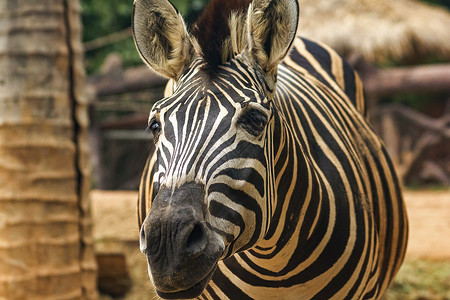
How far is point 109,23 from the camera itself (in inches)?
660

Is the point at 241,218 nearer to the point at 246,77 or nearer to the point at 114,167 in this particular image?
the point at 246,77

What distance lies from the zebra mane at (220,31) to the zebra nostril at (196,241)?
63cm

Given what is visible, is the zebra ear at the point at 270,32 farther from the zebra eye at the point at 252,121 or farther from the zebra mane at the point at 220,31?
the zebra eye at the point at 252,121

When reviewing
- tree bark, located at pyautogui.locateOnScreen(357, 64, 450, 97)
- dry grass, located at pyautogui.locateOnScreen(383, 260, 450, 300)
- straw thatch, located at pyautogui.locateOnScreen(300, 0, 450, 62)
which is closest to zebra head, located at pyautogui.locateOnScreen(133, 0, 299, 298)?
dry grass, located at pyautogui.locateOnScreen(383, 260, 450, 300)

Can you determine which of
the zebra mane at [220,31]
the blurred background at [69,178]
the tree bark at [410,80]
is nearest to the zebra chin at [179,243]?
the zebra mane at [220,31]

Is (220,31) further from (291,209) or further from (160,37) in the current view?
(291,209)

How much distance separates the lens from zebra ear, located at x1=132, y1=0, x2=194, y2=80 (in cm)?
237

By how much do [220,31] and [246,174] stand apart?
0.54 m

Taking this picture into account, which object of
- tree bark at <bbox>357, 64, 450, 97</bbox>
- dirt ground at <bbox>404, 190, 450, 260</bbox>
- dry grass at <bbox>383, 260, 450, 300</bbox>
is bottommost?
dirt ground at <bbox>404, 190, 450, 260</bbox>

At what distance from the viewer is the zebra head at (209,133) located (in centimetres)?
188

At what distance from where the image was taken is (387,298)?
18.0ft

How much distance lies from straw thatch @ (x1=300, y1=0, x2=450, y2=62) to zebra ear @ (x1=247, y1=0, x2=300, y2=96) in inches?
432

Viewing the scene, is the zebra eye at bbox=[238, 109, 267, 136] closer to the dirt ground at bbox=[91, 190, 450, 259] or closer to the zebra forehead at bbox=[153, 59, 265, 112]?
the zebra forehead at bbox=[153, 59, 265, 112]

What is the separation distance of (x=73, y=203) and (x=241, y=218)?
2419mm
